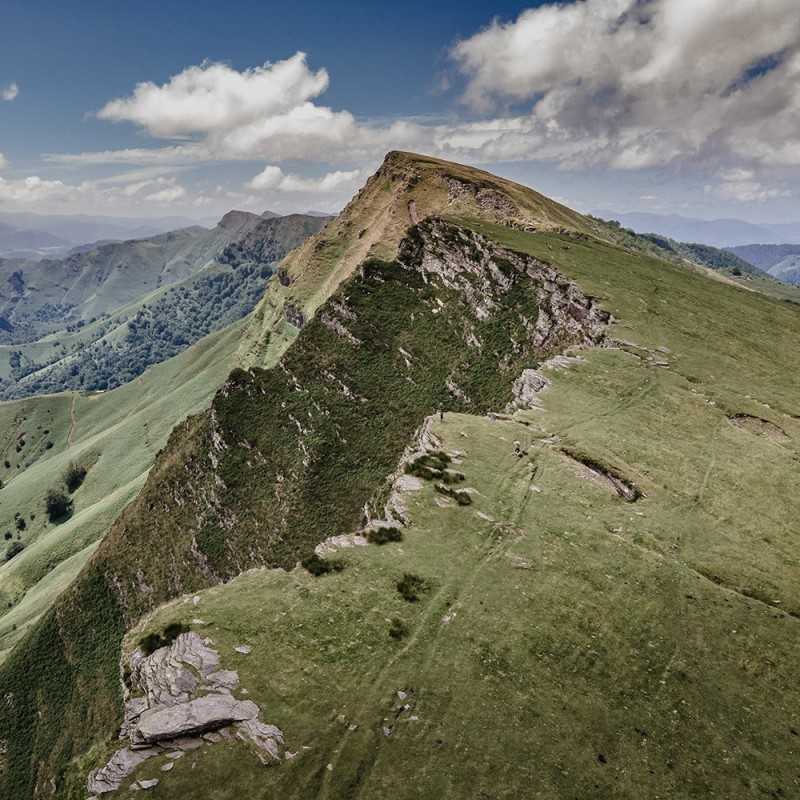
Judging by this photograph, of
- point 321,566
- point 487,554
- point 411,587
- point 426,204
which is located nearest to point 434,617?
point 411,587

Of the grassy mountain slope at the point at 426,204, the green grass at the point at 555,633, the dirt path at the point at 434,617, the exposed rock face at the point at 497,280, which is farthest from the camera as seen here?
the grassy mountain slope at the point at 426,204

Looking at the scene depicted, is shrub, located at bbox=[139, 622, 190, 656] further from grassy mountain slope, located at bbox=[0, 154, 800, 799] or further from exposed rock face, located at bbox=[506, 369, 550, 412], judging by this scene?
exposed rock face, located at bbox=[506, 369, 550, 412]

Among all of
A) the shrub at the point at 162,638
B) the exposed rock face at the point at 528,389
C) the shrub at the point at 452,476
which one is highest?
the exposed rock face at the point at 528,389

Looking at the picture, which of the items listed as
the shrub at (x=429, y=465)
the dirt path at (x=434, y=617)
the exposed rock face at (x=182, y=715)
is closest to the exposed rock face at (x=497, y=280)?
the shrub at (x=429, y=465)

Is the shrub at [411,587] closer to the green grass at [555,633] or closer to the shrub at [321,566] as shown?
the green grass at [555,633]

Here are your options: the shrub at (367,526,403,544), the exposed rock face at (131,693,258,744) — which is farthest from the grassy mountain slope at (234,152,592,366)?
the exposed rock face at (131,693,258,744)

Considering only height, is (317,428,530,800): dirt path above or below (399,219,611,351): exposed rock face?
below
